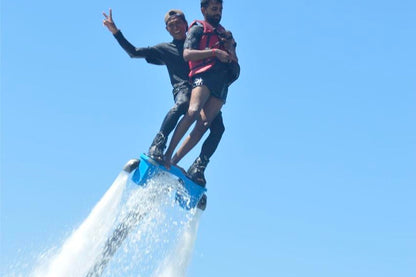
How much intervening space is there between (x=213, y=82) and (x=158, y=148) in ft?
4.77

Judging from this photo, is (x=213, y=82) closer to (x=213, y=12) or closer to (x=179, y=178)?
(x=213, y=12)

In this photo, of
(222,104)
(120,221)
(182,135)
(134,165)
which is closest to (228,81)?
(222,104)

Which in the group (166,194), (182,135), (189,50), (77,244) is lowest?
(77,244)

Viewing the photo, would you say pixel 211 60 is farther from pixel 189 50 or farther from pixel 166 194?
pixel 166 194

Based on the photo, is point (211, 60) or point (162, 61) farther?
point (162, 61)

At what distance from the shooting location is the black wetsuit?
1338 cm

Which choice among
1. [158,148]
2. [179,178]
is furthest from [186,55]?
[179,178]

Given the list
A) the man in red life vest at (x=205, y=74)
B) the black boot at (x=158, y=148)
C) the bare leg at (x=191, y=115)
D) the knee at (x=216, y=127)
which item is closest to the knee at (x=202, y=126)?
the man in red life vest at (x=205, y=74)

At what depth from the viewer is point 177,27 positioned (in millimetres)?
14148

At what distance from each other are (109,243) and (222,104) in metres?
3.02

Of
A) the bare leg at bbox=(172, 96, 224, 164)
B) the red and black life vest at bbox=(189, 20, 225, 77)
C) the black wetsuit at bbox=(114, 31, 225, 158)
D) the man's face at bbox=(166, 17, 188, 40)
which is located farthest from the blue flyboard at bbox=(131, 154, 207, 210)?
the man's face at bbox=(166, 17, 188, 40)

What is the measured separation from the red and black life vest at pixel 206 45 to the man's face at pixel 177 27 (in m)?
0.60

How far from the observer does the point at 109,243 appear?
13.2 meters

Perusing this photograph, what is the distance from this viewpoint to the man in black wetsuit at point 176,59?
13656 millimetres
